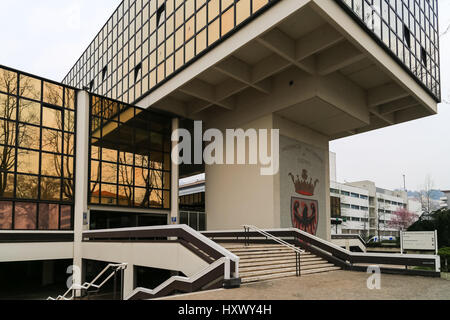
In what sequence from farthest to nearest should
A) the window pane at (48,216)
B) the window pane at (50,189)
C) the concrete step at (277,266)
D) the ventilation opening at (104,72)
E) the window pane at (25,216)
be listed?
1. the ventilation opening at (104,72)
2. the window pane at (50,189)
3. the window pane at (48,216)
4. the window pane at (25,216)
5. the concrete step at (277,266)

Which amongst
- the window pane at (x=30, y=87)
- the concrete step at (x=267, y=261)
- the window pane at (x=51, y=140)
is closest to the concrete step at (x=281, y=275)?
the concrete step at (x=267, y=261)

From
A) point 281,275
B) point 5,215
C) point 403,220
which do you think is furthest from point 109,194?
point 403,220

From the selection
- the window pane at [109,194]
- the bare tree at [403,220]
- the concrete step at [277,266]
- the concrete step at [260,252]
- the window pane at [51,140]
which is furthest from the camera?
the bare tree at [403,220]

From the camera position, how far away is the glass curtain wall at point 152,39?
17.7 m

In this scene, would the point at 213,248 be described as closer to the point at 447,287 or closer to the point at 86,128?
the point at 447,287

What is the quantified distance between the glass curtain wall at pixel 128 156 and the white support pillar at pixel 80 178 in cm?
40

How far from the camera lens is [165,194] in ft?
78.5

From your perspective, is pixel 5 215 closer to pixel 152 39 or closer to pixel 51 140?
pixel 51 140

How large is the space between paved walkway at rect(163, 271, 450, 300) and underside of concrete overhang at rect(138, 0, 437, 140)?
30.8ft

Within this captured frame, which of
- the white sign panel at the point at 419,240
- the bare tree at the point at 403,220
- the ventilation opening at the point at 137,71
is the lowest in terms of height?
the bare tree at the point at 403,220

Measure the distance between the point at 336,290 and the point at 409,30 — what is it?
701 inches

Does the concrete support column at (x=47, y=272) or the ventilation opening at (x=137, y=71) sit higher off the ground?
the ventilation opening at (x=137, y=71)

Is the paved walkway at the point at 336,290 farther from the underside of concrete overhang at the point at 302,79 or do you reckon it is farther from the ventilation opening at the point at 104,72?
the ventilation opening at the point at 104,72

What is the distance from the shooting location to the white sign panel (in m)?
13.6
